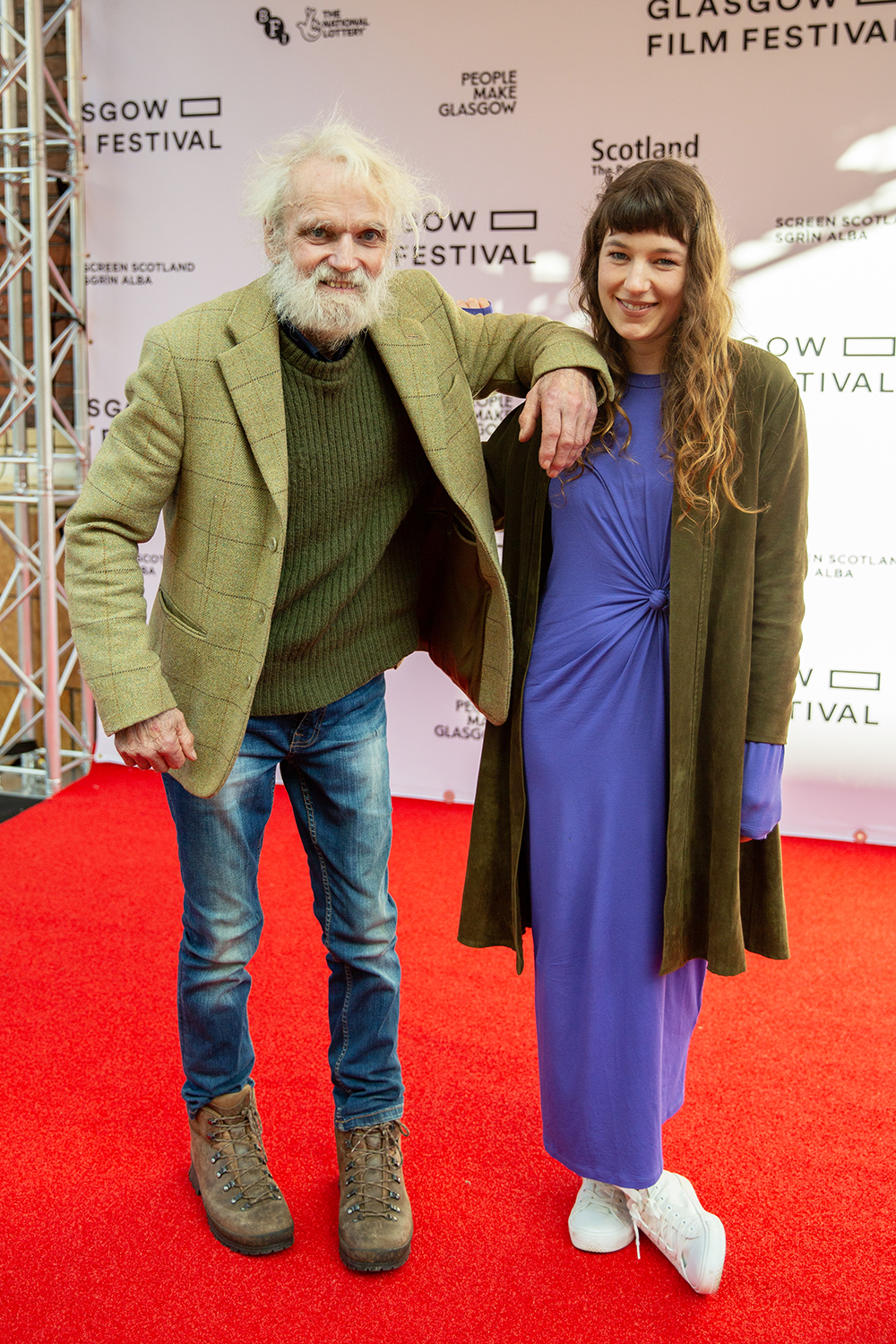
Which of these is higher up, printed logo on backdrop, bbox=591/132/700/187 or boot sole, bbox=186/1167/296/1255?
printed logo on backdrop, bbox=591/132/700/187

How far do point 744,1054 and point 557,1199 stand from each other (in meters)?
0.75

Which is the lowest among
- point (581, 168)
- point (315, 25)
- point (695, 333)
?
point (695, 333)

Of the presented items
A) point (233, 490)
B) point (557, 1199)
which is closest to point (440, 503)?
point (233, 490)

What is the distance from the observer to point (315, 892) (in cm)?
210

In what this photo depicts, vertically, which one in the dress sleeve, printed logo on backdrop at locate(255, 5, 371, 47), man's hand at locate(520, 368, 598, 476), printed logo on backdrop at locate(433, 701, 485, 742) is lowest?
printed logo on backdrop at locate(433, 701, 485, 742)

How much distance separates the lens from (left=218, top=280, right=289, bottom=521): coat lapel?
1.68 meters

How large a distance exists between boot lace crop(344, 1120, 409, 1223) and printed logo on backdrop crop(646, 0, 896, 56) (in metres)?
3.62

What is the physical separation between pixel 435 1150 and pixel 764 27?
12.1ft

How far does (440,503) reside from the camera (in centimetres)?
196

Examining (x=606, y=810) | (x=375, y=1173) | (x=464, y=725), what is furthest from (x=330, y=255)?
(x=464, y=725)

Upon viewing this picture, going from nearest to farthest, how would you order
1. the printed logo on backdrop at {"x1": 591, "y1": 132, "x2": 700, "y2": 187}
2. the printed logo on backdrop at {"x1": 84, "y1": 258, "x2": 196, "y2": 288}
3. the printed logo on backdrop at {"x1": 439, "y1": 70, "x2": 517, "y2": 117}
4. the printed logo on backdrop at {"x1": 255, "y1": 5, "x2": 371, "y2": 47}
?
1. the printed logo on backdrop at {"x1": 591, "y1": 132, "x2": 700, "y2": 187}
2. the printed logo on backdrop at {"x1": 439, "y1": 70, "x2": 517, "y2": 117}
3. the printed logo on backdrop at {"x1": 255, "y1": 5, "x2": 371, "y2": 47}
4. the printed logo on backdrop at {"x1": 84, "y1": 258, "x2": 196, "y2": 288}

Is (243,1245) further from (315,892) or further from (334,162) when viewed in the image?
(334,162)

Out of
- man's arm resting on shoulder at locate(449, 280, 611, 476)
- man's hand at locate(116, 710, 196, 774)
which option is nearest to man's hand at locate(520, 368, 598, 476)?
man's arm resting on shoulder at locate(449, 280, 611, 476)

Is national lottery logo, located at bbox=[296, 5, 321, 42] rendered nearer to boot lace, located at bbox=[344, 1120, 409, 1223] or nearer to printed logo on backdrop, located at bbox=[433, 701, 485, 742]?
printed logo on backdrop, located at bbox=[433, 701, 485, 742]
